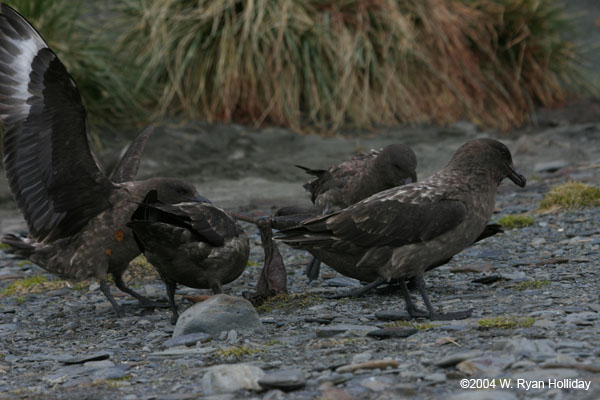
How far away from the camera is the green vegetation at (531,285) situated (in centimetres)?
475

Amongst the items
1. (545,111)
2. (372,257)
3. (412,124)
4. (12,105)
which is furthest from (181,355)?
(545,111)

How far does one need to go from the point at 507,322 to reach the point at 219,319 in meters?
1.46

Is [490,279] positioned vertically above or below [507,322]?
below

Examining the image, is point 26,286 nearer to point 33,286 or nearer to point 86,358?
point 33,286

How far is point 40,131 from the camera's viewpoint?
5.04m

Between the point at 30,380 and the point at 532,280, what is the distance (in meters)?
2.87

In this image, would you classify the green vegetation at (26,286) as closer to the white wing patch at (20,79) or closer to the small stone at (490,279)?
the white wing patch at (20,79)

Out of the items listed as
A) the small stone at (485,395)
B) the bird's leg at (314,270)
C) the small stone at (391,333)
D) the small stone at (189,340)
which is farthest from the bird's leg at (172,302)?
the small stone at (485,395)

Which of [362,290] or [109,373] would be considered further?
[362,290]

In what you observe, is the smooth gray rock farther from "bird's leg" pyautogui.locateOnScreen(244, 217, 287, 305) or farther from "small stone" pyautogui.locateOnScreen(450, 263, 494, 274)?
"small stone" pyautogui.locateOnScreen(450, 263, 494, 274)

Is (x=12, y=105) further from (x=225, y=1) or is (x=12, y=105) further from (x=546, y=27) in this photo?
(x=546, y=27)

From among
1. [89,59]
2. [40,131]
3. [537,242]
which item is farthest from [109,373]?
[89,59]

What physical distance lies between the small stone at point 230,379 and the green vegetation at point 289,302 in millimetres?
1665

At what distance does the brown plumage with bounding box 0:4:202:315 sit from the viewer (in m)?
4.98
